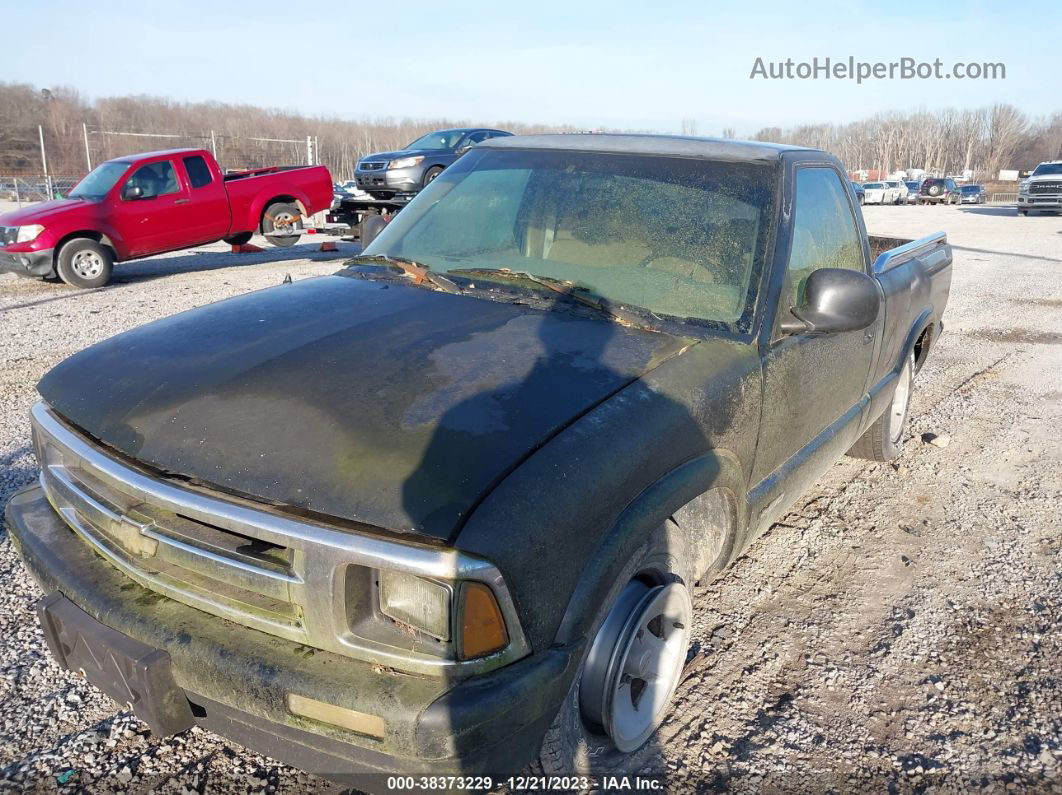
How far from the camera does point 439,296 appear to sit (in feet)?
9.81

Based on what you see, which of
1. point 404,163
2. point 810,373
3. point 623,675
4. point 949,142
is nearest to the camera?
point 623,675

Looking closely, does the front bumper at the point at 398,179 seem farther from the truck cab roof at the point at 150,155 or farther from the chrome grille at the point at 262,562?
the chrome grille at the point at 262,562

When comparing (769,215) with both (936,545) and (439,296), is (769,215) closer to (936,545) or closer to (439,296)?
(439,296)

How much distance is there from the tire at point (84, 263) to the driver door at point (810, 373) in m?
10.5

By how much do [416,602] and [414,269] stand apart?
1778mm

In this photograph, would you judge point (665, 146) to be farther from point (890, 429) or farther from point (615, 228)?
point (890, 429)

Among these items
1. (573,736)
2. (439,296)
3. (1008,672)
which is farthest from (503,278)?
(1008,672)

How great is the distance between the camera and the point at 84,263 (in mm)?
11070

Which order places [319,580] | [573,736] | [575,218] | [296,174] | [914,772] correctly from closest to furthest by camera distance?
1. [319,580]
2. [573,736]
3. [914,772]
4. [575,218]
5. [296,174]

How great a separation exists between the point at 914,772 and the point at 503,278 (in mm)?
2192

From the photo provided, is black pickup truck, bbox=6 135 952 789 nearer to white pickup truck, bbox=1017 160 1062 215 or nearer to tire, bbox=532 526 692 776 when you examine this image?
tire, bbox=532 526 692 776

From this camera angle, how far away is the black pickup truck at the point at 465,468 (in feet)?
5.85

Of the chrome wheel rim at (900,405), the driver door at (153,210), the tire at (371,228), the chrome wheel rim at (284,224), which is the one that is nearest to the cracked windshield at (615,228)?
the tire at (371,228)

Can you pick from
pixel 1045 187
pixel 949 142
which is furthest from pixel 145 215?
pixel 949 142
